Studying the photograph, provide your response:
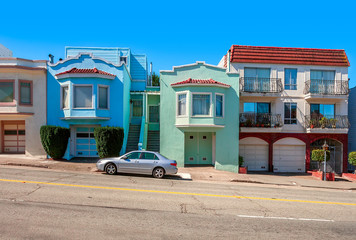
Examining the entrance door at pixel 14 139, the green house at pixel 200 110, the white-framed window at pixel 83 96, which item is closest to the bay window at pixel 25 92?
the entrance door at pixel 14 139

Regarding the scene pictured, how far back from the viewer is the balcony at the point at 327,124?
63.6 feet

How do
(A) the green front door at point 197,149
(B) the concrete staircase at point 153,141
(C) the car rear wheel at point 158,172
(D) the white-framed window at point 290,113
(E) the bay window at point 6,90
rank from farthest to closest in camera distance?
(D) the white-framed window at point 290,113, (B) the concrete staircase at point 153,141, (A) the green front door at point 197,149, (E) the bay window at point 6,90, (C) the car rear wheel at point 158,172

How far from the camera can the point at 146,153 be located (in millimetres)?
13195

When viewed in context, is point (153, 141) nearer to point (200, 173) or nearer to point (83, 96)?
point (200, 173)

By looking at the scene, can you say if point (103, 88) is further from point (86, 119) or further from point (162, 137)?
point (162, 137)

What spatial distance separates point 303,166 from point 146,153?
13826 millimetres

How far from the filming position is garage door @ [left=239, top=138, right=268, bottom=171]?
19.8m

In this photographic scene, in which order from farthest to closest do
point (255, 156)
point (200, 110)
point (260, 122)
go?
1. point (255, 156)
2. point (260, 122)
3. point (200, 110)

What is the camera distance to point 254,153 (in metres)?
20.0

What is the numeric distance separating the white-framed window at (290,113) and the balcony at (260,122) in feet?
3.22

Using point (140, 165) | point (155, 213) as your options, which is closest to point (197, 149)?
point (140, 165)

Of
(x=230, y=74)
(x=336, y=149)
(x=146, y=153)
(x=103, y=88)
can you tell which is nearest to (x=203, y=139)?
(x=230, y=74)

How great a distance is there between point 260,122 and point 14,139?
1829cm

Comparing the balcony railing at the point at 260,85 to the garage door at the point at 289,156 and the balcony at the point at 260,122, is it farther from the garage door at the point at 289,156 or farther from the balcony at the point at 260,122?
the garage door at the point at 289,156
